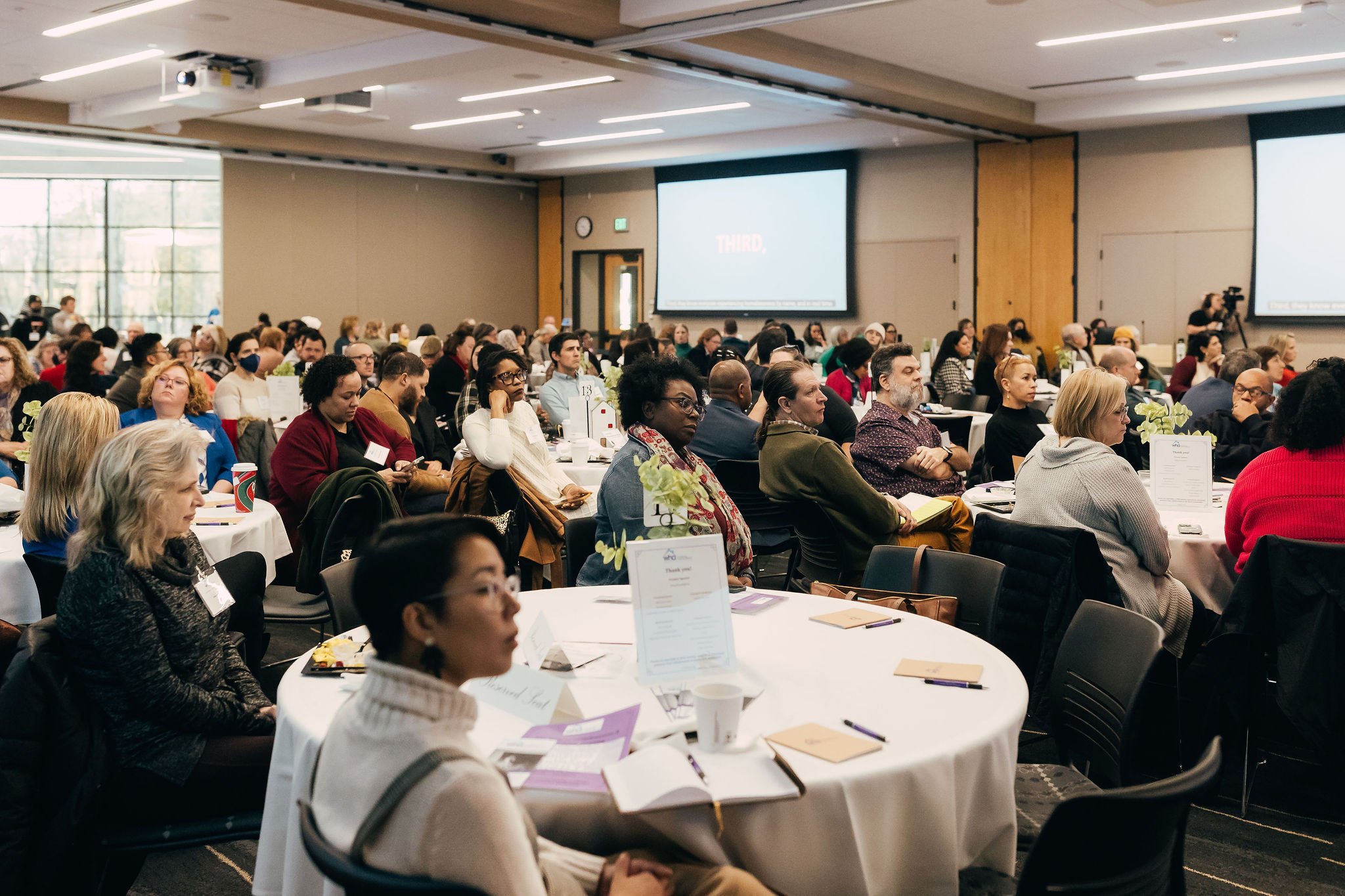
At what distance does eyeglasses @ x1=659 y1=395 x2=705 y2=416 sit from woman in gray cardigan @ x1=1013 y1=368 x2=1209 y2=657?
122cm

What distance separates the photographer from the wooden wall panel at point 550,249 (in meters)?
19.8

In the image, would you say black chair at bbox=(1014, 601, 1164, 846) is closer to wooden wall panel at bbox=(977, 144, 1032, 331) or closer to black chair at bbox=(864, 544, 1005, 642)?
black chair at bbox=(864, 544, 1005, 642)

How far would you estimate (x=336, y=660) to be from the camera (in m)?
2.46

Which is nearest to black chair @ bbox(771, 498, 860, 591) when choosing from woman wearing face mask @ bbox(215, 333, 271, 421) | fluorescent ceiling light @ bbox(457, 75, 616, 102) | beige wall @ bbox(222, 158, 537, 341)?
woman wearing face mask @ bbox(215, 333, 271, 421)

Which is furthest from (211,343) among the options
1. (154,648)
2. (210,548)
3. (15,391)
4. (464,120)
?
(154,648)

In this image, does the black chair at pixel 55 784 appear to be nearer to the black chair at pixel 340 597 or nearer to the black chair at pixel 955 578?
the black chair at pixel 340 597

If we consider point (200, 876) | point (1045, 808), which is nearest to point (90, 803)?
point (200, 876)

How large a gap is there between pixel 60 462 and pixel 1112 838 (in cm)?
301

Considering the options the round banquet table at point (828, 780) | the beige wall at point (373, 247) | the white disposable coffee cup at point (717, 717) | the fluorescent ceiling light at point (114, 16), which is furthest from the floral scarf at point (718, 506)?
the beige wall at point (373, 247)

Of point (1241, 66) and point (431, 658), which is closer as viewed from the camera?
point (431, 658)

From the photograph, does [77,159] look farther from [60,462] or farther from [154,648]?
[154,648]

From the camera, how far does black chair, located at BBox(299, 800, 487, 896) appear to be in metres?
1.43

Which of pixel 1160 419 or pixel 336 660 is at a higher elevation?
pixel 1160 419

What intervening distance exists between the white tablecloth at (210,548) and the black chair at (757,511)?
2018 millimetres
